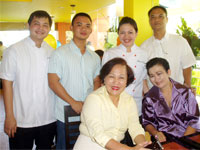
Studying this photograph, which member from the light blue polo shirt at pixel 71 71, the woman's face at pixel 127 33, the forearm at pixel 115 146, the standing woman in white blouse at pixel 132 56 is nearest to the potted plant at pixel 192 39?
the standing woman in white blouse at pixel 132 56

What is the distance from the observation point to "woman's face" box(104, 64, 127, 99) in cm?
160

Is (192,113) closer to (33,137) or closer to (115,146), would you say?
(115,146)

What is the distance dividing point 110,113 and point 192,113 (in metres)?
0.87

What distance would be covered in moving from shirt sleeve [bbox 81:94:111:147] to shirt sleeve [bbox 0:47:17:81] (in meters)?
0.87

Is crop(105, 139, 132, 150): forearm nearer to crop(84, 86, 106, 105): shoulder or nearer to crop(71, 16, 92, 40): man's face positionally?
crop(84, 86, 106, 105): shoulder

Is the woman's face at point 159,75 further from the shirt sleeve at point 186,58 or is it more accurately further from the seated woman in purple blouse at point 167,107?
the shirt sleeve at point 186,58

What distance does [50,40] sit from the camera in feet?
16.5

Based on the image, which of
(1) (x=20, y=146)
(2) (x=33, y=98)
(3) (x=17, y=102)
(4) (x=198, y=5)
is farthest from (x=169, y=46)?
(4) (x=198, y=5)

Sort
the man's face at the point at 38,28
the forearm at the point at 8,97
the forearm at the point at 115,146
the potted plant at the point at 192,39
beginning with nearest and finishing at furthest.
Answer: the forearm at the point at 115,146 → the forearm at the point at 8,97 → the man's face at the point at 38,28 → the potted plant at the point at 192,39

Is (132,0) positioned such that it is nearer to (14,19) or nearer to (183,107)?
(183,107)

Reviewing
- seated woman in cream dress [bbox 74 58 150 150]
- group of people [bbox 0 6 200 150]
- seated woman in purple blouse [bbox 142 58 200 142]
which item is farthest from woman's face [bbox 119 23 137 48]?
seated woman in cream dress [bbox 74 58 150 150]

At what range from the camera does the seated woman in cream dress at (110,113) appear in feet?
4.88

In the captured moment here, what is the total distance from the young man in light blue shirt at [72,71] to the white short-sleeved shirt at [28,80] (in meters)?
0.11

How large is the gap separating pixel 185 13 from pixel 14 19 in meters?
9.65
